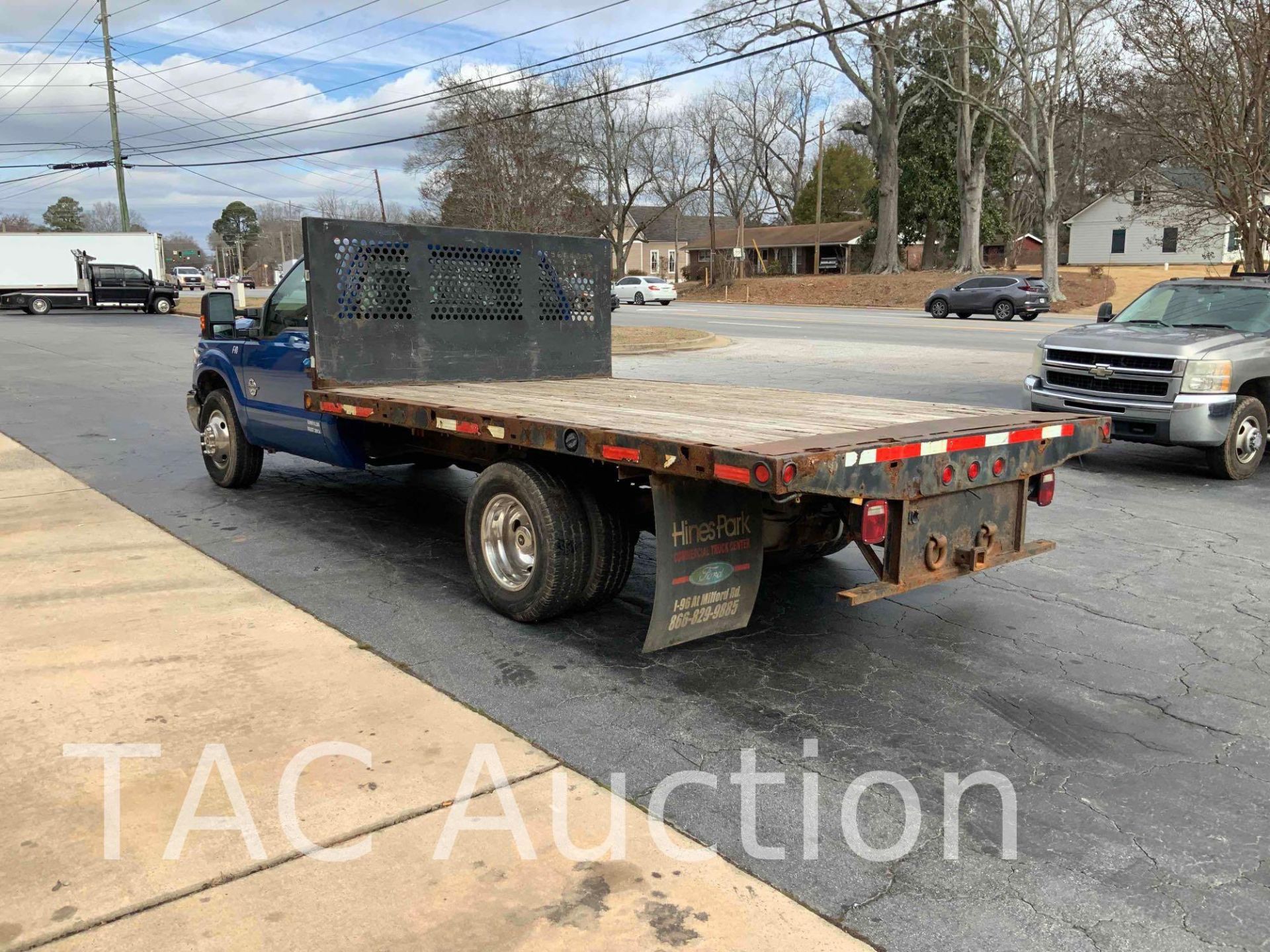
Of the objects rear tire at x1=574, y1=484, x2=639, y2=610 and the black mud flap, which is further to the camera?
rear tire at x1=574, y1=484, x2=639, y2=610

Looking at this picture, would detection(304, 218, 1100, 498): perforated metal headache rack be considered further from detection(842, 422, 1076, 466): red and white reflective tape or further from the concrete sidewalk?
the concrete sidewalk

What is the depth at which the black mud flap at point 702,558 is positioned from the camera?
14.4 ft

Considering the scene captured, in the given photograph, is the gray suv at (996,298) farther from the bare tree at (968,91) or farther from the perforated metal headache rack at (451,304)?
the perforated metal headache rack at (451,304)

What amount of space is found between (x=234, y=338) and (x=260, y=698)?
4520 millimetres

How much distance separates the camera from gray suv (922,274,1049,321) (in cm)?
3503

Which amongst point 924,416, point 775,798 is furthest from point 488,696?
point 924,416

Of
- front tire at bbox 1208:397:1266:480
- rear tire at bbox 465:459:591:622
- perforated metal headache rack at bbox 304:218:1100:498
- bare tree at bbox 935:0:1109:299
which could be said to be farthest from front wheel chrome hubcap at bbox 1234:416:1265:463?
bare tree at bbox 935:0:1109:299

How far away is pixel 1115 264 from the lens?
63.8 metres

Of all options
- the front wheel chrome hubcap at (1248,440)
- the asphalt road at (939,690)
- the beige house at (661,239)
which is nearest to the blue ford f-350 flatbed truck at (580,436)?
the asphalt road at (939,690)

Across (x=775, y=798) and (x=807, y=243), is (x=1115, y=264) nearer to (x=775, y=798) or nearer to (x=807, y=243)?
(x=807, y=243)

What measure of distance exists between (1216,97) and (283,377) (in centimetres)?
1104

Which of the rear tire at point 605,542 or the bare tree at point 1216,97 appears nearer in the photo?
the rear tire at point 605,542

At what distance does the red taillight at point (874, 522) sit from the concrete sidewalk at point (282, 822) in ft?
4.96

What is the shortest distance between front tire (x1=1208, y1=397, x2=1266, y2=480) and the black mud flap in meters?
6.29
